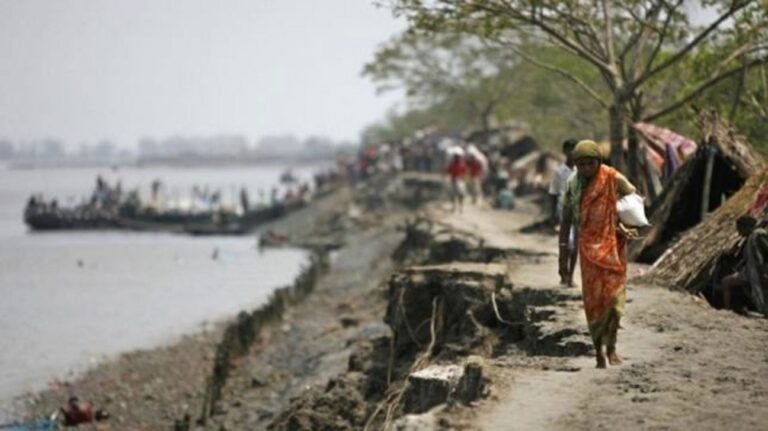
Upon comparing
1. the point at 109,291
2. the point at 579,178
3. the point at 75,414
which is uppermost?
the point at 579,178

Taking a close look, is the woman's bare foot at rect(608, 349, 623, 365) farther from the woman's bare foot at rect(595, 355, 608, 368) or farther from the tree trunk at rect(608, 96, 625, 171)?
the tree trunk at rect(608, 96, 625, 171)

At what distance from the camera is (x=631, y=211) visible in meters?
8.55

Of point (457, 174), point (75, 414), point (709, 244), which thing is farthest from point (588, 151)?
point (457, 174)

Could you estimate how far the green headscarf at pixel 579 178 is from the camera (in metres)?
8.19

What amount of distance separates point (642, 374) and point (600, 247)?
94 centimetres

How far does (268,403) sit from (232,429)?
1419 millimetres

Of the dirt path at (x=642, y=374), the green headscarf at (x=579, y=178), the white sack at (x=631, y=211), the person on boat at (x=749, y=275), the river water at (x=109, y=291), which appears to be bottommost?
the river water at (x=109, y=291)

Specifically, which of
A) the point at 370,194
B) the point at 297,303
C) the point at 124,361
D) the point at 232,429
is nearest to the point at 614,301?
the point at 232,429

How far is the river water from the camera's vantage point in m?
26.8

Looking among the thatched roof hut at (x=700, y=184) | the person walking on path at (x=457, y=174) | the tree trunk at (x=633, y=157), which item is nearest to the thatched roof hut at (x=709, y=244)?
the thatched roof hut at (x=700, y=184)

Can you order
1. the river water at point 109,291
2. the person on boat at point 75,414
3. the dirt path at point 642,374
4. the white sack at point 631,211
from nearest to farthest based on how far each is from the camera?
the dirt path at point 642,374
the white sack at point 631,211
the person on boat at point 75,414
the river water at point 109,291

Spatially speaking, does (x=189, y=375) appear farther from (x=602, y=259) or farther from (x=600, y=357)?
(x=602, y=259)

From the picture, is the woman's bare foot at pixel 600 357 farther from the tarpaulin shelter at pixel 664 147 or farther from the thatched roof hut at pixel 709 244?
the tarpaulin shelter at pixel 664 147

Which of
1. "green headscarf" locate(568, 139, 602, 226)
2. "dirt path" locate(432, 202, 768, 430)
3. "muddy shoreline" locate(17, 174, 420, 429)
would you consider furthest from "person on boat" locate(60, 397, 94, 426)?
"green headscarf" locate(568, 139, 602, 226)
